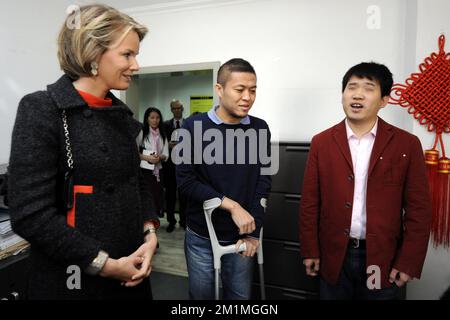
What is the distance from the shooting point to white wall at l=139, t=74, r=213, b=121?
532cm

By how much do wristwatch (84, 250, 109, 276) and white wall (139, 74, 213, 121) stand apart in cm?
474

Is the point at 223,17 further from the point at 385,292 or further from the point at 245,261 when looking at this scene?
the point at 385,292

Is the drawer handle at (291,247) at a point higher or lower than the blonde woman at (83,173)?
lower

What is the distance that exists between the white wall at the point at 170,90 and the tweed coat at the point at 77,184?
4553mm

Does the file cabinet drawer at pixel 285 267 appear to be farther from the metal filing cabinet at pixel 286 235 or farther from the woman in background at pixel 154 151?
the woman in background at pixel 154 151

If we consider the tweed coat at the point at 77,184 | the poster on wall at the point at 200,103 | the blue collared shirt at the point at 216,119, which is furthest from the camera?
the poster on wall at the point at 200,103

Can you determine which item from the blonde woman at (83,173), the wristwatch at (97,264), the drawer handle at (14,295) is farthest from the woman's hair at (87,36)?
the drawer handle at (14,295)

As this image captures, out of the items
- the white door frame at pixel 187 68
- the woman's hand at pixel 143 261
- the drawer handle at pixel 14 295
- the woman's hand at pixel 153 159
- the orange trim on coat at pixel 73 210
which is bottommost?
the drawer handle at pixel 14 295

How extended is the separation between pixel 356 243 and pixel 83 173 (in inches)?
46.3

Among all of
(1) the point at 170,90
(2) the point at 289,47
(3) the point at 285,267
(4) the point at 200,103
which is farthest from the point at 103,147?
(1) the point at 170,90

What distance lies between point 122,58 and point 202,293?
43.9 inches

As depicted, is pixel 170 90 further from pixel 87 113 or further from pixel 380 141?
pixel 87 113

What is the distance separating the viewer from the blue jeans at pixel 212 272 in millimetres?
1358
